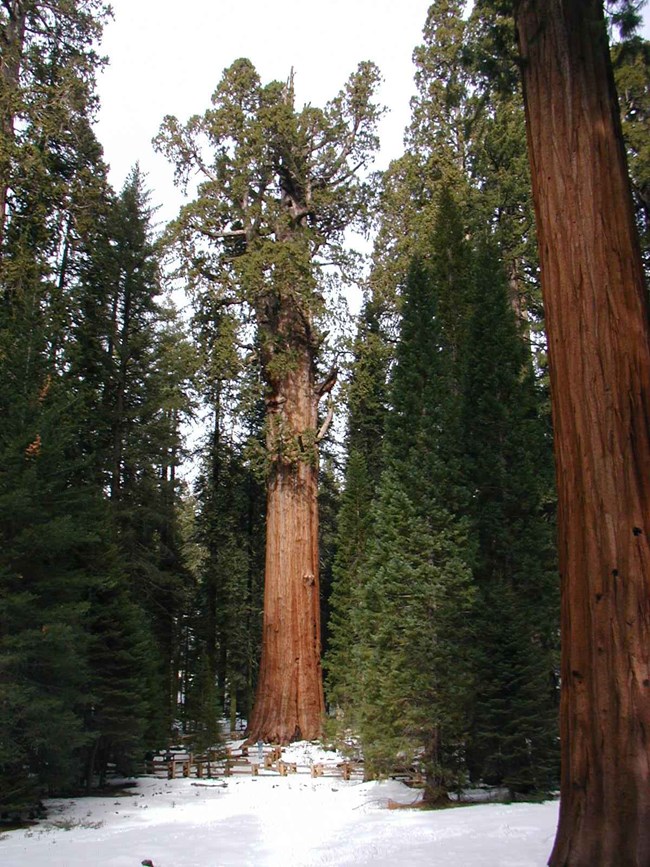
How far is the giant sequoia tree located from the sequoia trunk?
29 millimetres

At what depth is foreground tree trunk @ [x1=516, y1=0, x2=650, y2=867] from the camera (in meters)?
4.61

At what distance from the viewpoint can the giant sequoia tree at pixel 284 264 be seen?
705 inches

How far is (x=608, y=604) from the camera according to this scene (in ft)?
15.6

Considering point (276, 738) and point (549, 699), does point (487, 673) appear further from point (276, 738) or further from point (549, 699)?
point (276, 738)

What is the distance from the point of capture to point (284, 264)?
18.5 metres

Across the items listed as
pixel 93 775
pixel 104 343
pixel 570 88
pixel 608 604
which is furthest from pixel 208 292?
pixel 608 604

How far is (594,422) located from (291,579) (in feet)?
45.2

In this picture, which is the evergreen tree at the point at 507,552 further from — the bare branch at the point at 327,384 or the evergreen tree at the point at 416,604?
the bare branch at the point at 327,384

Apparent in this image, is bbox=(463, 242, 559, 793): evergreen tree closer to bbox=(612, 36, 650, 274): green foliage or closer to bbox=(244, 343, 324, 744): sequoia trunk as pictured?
bbox=(612, 36, 650, 274): green foliage

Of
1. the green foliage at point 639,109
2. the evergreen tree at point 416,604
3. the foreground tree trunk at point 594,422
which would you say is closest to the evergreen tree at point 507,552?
the evergreen tree at point 416,604

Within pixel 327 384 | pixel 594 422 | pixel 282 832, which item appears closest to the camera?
pixel 594 422

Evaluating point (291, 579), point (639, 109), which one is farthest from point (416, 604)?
point (291, 579)

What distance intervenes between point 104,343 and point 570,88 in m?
17.8

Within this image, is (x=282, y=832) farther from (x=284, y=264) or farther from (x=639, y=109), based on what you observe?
(x=284, y=264)
